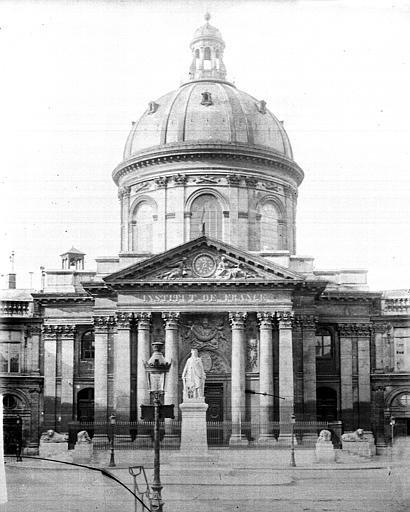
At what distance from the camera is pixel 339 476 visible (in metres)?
41.1

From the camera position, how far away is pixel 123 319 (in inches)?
2105

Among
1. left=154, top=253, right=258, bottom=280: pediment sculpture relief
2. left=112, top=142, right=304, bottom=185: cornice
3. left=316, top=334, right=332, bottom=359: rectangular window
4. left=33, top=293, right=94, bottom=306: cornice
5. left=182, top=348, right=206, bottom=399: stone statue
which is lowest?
left=182, top=348, right=206, bottom=399: stone statue

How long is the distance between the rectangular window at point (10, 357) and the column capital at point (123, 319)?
1202 centimetres

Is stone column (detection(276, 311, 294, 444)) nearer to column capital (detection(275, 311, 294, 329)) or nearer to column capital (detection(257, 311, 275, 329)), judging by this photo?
column capital (detection(275, 311, 294, 329))

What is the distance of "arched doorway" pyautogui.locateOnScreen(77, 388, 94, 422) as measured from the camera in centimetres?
5906

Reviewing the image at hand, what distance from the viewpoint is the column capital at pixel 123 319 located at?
53.4 m

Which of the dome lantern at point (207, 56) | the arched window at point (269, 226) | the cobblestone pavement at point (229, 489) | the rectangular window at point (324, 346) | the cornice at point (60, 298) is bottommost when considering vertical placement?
the cobblestone pavement at point (229, 489)

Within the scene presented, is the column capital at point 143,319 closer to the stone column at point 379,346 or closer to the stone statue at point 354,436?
the stone statue at point 354,436

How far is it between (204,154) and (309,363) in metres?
14.2

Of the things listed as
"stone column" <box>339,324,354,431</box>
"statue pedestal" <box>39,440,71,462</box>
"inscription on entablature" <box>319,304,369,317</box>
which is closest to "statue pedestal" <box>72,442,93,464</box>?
"statue pedestal" <box>39,440,71,462</box>

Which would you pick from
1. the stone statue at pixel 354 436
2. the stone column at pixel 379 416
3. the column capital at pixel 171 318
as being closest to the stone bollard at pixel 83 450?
the column capital at pixel 171 318

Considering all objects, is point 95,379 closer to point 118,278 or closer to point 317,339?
point 118,278

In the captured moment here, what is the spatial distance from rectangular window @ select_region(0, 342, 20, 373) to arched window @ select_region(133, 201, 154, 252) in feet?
30.9

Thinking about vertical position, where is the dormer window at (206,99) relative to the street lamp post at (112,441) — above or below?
above
